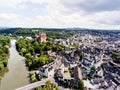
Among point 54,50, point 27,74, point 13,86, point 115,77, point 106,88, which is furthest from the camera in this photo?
point 54,50

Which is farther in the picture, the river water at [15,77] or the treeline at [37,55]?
the treeline at [37,55]

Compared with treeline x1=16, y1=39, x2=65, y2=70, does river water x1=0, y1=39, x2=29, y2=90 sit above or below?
below

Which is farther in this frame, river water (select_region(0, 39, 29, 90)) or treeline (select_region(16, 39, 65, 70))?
treeline (select_region(16, 39, 65, 70))

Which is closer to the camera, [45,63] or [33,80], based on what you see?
[33,80]

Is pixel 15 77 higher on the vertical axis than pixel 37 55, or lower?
lower

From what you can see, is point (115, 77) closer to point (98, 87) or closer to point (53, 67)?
point (98, 87)

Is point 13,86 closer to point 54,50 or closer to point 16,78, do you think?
point 16,78

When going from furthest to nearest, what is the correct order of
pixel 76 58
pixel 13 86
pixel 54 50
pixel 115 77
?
pixel 54 50, pixel 76 58, pixel 115 77, pixel 13 86

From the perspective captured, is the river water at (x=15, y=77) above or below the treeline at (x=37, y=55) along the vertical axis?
below

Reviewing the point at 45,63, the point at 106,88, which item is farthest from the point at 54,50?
the point at 106,88

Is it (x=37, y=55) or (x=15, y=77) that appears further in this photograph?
(x=37, y=55)
